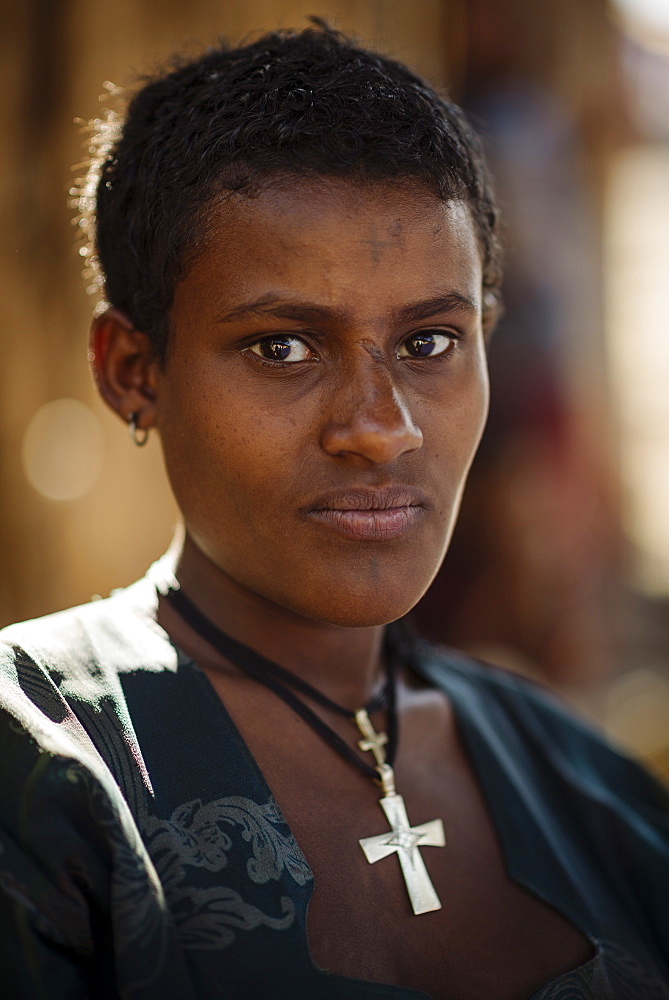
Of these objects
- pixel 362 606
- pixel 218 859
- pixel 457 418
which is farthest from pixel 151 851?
pixel 457 418

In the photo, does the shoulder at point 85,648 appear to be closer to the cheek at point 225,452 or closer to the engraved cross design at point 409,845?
the cheek at point 225,452

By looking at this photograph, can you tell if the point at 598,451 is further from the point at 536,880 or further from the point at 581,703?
the point at 536,880

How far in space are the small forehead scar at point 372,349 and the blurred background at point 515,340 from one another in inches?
31.2

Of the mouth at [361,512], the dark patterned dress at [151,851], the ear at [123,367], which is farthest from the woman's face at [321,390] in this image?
the dark patterned dress at [151,851]

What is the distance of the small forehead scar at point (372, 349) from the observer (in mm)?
1185

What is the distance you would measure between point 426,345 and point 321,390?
0.66ft

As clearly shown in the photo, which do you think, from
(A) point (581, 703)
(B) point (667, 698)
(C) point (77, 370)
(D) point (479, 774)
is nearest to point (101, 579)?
(C) point (77, 370)

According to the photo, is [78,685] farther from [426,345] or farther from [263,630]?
[426,345]

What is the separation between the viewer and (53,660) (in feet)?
3.78

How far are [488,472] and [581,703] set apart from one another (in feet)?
3.68

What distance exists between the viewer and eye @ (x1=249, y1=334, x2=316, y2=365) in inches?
47.6

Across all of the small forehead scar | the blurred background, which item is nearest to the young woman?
the small forehead scar

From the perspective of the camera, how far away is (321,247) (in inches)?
45.5

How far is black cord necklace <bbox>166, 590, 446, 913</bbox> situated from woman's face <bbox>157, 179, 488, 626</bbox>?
0.15 meters
